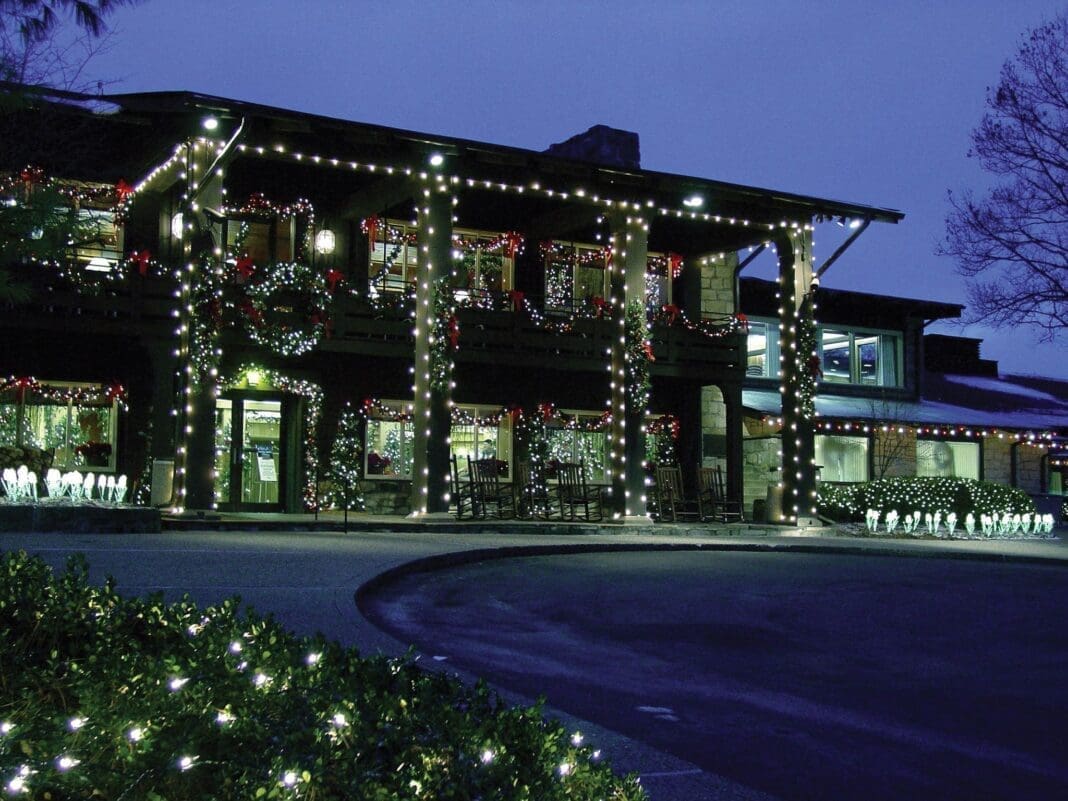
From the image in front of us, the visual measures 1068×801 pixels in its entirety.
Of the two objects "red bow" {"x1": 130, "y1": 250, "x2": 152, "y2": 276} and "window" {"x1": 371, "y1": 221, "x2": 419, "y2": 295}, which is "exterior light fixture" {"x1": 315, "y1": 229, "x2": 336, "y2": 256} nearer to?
"window" {"x1": 371, "y1": 221, "x2": 419, "y2": 295}

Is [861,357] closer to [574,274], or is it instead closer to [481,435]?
[574,274]

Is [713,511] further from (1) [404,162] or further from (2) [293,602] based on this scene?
(2) [293,602]

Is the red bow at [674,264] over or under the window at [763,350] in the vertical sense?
over

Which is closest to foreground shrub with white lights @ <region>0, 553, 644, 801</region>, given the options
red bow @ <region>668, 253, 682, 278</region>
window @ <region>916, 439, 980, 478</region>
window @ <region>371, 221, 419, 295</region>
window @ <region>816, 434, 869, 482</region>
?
window @ <region>371, 221, 419, 295</region>

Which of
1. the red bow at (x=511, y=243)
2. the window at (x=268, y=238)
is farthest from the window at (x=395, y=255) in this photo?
the red bow at (x=511, y=243)

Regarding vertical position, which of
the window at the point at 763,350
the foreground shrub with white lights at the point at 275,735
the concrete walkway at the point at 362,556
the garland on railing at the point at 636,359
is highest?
the window at the point at 763,350

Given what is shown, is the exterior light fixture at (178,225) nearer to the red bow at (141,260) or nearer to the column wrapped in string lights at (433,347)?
the red bow at (141,260)

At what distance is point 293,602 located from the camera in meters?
8.58

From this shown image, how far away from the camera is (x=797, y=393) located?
22.6 m

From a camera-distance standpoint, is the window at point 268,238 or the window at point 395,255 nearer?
the window at point 268,238

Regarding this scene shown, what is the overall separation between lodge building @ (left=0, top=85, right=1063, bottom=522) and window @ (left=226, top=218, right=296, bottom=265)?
0.04m

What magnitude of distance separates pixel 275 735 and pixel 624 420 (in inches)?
713

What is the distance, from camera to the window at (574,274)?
2509 cm

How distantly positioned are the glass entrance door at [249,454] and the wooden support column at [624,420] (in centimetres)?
615
